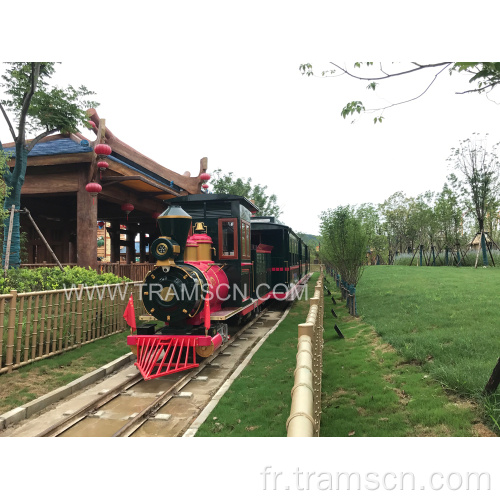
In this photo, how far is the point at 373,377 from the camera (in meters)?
4.88

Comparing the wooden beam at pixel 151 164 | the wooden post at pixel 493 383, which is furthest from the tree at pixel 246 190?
the wooden post at pixel 493 383

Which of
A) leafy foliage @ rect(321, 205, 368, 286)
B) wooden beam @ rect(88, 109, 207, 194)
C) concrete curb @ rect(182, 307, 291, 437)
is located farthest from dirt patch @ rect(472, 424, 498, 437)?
wooden beam @ rect(88, 109, 207, 194)

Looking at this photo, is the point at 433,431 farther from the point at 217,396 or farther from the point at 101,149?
the point at 101,149

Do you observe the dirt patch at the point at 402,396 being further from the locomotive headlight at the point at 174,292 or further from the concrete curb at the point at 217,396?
the locomotive headlight at the point at 174,292

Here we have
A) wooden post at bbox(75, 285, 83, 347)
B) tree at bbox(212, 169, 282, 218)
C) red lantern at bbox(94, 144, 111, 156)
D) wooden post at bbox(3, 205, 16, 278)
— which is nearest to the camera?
wooden post at bbox(75, 285, 83, 347)

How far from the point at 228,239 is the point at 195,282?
2.08 metres

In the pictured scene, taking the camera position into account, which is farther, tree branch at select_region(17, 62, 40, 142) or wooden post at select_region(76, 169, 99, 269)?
wooden post at select_region(76, 169, 99, 269)

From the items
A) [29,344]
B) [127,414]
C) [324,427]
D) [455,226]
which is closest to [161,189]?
[29,344]

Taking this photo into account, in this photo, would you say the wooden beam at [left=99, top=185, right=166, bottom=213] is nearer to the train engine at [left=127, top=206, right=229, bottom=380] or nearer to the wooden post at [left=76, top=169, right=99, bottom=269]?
the wooden post at [left=76, top=169, right=99, bottom=269]

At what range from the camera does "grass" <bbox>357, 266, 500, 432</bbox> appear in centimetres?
401

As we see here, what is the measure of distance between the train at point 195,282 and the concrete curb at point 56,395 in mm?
522

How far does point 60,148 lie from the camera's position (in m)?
11.9

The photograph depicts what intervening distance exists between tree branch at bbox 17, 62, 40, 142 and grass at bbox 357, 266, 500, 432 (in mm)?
10131

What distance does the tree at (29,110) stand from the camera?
30.9ft
